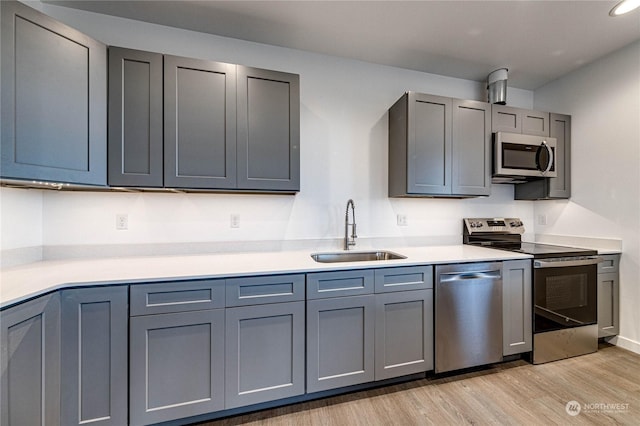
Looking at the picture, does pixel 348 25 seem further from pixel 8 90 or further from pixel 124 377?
pixel 124 377

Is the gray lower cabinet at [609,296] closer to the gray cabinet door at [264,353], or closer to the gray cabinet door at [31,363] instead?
the gray cabinet door at [264,353]

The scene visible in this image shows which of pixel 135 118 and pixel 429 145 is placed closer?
pixel 135 118

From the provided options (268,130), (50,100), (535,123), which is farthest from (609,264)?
(50,100)

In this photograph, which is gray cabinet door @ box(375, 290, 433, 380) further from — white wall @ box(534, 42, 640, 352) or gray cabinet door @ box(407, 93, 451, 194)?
white wall @ box(534, 42, 640, 352)

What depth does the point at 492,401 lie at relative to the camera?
176 cm

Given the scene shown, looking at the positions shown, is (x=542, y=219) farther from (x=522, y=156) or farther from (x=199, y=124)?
(x=199, y=124)

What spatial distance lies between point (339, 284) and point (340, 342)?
38 cm

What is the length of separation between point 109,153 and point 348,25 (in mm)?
1900

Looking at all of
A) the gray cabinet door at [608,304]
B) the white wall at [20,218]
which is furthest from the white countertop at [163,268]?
the gray cabinet door at [608,304]

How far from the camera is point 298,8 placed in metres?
1.87

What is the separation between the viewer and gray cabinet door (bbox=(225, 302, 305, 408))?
1.55 m

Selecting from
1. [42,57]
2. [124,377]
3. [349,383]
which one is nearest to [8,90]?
[42,57]

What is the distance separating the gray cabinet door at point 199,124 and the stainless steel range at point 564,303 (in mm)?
2550

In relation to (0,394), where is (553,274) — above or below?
above
